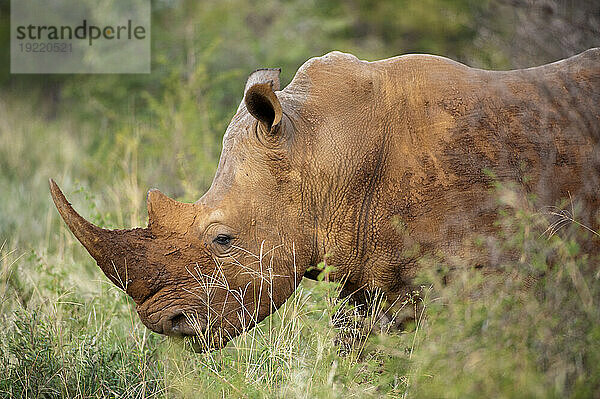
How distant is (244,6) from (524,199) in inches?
540

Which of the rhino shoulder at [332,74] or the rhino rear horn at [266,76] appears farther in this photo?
the rhino rear horn at [266,76]

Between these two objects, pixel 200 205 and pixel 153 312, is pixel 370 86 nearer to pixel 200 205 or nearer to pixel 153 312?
pixel 200 205

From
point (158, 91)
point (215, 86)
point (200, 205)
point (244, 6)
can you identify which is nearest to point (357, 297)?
point (200, 205)

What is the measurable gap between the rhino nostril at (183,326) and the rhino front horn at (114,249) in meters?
0.22

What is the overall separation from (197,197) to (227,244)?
309cm

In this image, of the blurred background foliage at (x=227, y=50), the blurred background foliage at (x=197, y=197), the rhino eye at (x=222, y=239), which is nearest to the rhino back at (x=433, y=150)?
the blurred background foliage at (x=197, y=197)

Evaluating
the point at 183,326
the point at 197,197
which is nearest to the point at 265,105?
the point at 183,326

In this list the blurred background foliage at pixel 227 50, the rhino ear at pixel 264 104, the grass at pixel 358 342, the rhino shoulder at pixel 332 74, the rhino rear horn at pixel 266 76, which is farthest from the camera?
the blurred background foliage at pixel 227 50

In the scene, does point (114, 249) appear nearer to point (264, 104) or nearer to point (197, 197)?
point (264, 104)

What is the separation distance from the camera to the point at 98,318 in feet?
17.8

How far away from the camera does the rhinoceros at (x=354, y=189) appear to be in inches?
156

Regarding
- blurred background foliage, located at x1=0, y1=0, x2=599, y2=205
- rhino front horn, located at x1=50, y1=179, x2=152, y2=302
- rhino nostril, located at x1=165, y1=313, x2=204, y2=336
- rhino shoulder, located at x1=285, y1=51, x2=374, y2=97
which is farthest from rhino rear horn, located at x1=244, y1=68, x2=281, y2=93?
blurred background foliage, located at x1=0, y1=0, x2=599, y2=205

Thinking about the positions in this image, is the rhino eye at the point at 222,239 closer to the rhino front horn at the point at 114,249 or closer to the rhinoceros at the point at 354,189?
the rhinoceros at the point at 354,189

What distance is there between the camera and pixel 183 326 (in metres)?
4.04
